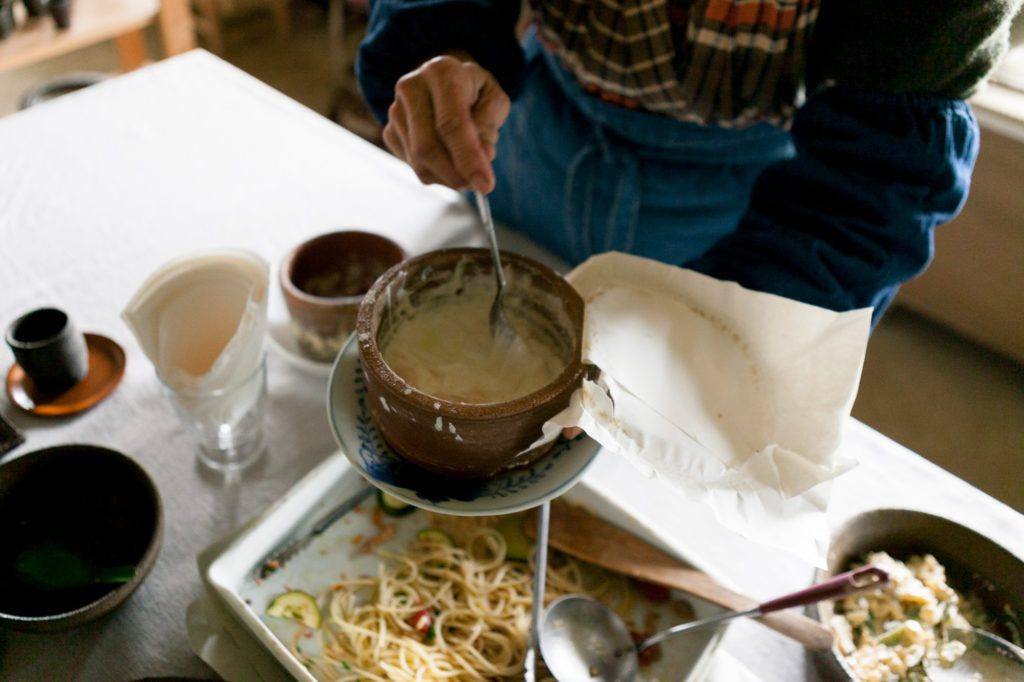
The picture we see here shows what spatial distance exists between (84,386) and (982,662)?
1061 mm

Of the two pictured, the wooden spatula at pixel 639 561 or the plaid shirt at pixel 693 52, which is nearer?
the wooden spatula at pixel 639 561

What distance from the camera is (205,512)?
774 mm

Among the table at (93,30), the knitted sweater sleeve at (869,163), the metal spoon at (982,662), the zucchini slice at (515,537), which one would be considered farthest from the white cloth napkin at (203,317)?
the table at (93,30)

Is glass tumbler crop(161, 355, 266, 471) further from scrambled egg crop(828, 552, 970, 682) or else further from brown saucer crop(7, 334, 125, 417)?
scrambled egg crop(828, 552, 970, 682)

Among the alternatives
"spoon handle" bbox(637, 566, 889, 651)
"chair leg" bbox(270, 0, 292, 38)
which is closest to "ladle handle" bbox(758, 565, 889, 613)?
"spoon handle" bbox(637, 566, 889, 651)

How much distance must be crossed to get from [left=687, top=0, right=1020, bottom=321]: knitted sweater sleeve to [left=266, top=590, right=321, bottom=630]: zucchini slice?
560 mm

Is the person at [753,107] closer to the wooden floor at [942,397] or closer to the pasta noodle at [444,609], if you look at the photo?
the pasta noodle at [444,609]

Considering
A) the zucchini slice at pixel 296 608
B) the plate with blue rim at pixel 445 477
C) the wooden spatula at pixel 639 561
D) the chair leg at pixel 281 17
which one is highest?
the plate with blue rim at pixel 445 477

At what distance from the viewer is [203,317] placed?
77 centimetres

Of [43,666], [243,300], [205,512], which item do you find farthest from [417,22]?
[43,666]

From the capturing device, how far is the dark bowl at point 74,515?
0.64 meters

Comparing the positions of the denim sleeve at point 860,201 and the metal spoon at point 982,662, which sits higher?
the denim sleeve at point 860,201

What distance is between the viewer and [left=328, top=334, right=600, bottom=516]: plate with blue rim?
585mm

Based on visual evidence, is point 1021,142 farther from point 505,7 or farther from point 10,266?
point 10,266
